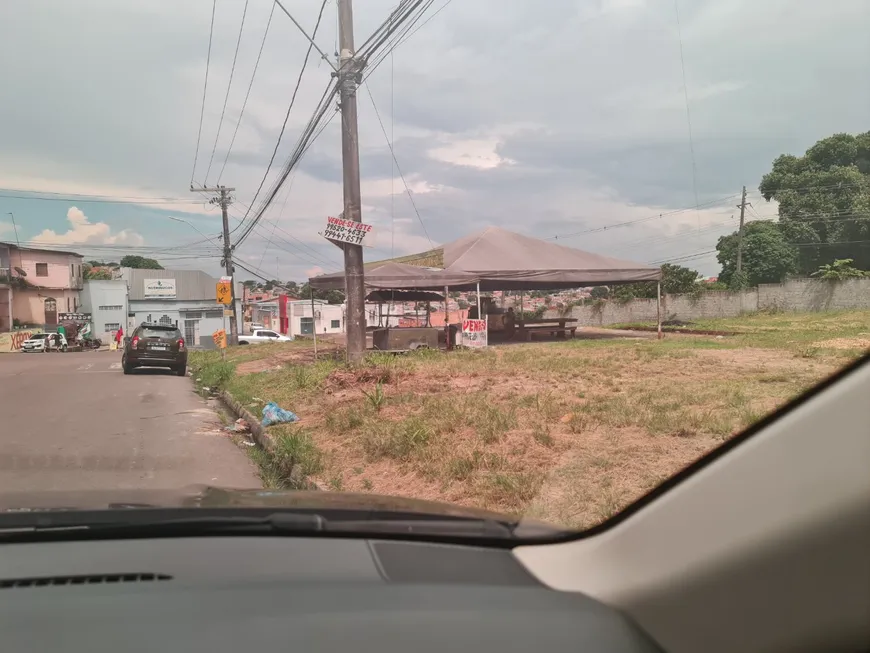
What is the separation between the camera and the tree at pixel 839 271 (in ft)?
11.7

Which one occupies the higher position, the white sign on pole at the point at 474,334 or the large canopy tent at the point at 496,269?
the large canopy tent at the point at 496,269

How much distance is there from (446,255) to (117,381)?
376 inches

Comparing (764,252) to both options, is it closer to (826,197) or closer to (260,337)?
(826,197)

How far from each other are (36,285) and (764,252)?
56665 millimetres

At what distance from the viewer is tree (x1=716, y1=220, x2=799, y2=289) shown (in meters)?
5.18

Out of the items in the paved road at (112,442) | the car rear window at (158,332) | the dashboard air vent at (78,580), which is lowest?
the paved road at (112,442)

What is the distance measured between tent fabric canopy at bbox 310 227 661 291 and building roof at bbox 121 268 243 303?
3989 cm

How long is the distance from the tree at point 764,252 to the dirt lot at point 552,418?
0.50 metres

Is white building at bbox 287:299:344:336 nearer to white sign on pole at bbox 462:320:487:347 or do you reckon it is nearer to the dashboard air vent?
white sign on pole at bbox 462:320:487:347

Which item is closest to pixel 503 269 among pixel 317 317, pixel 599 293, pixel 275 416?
pixel 275 416

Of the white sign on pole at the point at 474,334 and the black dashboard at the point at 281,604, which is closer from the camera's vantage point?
the black dashboard at the point at 281,604

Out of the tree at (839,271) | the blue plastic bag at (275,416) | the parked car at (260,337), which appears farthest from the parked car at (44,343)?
the tree at (839,271)

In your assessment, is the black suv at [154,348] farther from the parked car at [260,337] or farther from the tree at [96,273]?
the tree at [96,273]

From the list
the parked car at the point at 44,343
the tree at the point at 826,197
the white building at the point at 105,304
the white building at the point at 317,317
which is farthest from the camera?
the white building at the point at 317,317
